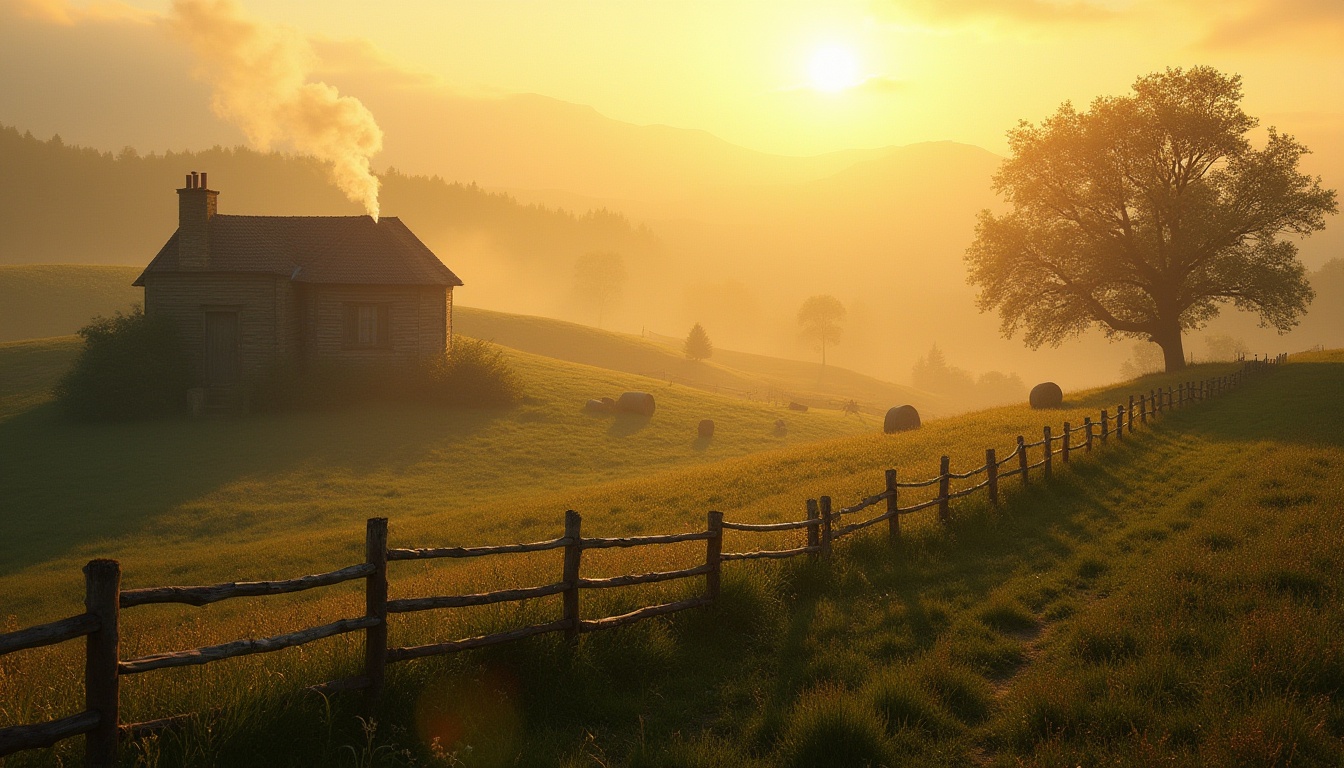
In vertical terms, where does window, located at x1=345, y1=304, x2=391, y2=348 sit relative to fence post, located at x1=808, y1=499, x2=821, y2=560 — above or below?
above

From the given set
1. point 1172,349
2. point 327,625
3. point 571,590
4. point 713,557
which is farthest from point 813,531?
point 1172,349

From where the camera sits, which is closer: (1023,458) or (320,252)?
(1023,458)

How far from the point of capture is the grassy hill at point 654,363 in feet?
267

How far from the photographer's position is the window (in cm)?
4209

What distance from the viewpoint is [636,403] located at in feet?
151

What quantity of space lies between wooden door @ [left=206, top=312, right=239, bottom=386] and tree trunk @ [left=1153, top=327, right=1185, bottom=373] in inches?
1789

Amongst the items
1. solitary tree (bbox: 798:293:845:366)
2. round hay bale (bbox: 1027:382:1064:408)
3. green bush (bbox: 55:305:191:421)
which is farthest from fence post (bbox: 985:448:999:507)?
solitary tree (bbox: 798:293:845:366)

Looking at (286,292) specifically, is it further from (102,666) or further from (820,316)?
(820,316)

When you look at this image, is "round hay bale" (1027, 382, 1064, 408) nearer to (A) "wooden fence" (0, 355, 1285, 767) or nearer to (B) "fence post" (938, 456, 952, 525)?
(B) "fence post" (938, 456, 952, 525)

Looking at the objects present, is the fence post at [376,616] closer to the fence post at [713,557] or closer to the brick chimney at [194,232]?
the fence post at [713,557]

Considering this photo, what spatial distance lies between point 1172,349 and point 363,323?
4102cm

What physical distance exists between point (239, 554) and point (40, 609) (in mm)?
4428

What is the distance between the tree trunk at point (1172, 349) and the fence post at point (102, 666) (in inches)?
1860

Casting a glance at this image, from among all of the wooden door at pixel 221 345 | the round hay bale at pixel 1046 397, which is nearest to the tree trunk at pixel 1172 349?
the round hay bale at pixel 1046 397
